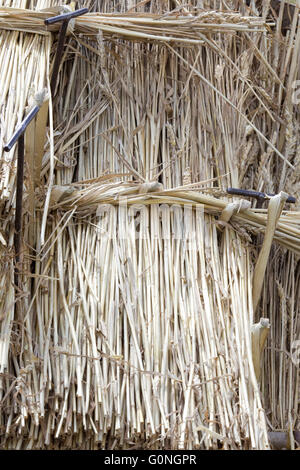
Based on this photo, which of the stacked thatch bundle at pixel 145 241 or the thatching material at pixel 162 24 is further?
the thatching material at pixel 162 24

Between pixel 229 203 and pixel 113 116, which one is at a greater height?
pixel 113 116

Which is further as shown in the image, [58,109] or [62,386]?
[58,109]

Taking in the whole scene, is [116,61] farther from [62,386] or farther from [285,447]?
[285,447]

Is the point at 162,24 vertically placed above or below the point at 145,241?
above

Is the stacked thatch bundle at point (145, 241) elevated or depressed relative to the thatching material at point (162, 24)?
depressed

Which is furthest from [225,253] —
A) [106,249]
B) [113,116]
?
[113,116]

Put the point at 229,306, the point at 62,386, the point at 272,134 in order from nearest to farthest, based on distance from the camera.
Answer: the point at 62,386, the point at 229,306, the point at 272,134

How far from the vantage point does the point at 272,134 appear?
7.61ft

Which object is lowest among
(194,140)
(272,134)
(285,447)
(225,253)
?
(285,447)

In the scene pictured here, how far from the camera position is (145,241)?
192 centimetres

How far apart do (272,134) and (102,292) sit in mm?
712

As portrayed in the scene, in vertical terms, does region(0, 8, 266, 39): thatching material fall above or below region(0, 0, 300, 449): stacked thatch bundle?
above

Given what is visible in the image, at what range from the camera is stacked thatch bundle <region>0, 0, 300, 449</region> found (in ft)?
5.80

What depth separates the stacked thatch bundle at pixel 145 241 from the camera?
1767 millimetres
